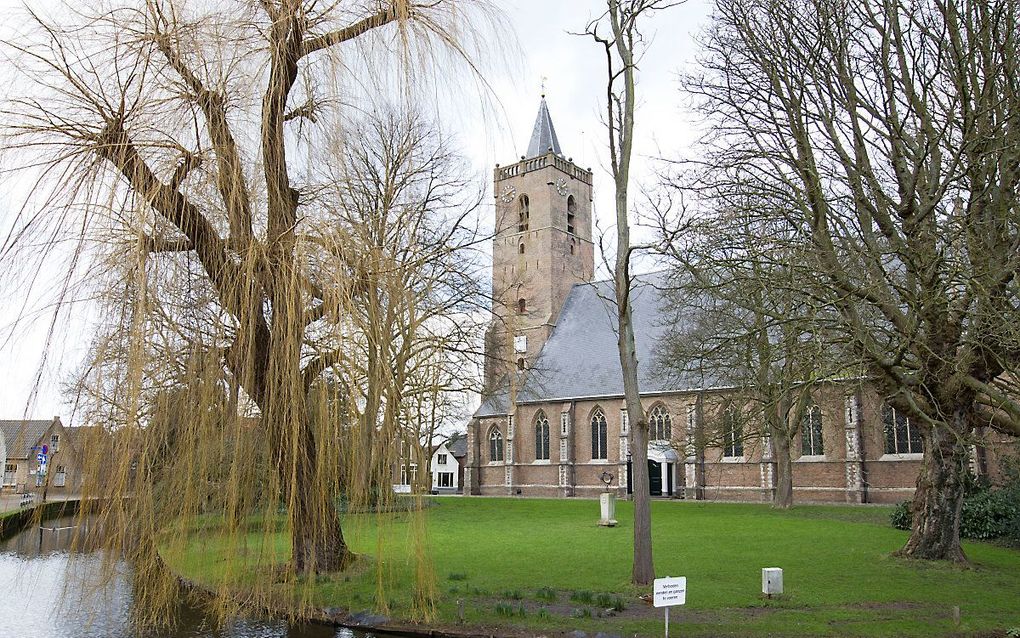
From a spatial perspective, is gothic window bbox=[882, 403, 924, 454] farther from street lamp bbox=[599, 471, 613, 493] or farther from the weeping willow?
the weeping willow

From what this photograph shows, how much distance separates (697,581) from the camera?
11.4 m

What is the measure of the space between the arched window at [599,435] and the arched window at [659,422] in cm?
263

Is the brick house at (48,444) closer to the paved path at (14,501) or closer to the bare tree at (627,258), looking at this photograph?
the bare tree at (627,258)

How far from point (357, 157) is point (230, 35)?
Answer: 1365 mm

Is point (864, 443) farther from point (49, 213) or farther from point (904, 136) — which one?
point (49, 213)

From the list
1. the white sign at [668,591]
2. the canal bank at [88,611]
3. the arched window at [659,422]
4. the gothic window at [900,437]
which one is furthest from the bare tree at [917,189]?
the arched window at [659,422]

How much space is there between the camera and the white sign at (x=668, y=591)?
25.0 ft

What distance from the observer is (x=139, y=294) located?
552 centimetres

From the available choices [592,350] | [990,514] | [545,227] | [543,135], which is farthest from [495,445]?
[990,514]

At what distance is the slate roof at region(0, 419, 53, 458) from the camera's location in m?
5.41

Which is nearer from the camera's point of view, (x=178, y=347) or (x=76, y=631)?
(x=178, y=347)

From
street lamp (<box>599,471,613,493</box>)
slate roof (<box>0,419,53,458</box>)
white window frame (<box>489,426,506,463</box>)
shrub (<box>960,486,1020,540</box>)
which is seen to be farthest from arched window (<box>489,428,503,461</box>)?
slate roof (<box>0,419,53,458</box>)

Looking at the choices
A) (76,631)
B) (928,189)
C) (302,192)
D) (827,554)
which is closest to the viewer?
(302,192)

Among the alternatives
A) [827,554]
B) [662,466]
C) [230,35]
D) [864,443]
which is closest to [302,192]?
[230,35]
